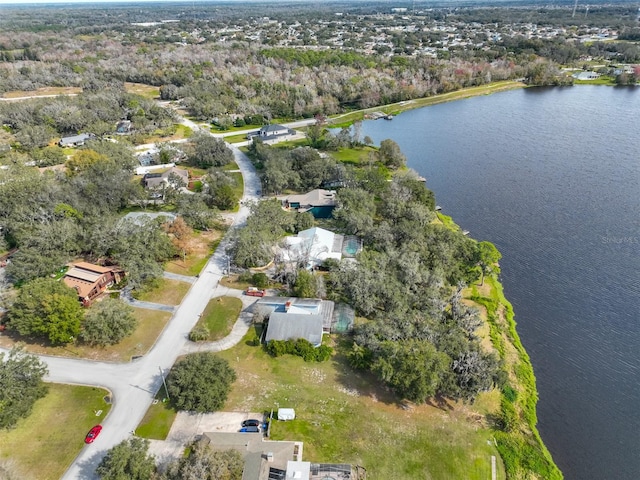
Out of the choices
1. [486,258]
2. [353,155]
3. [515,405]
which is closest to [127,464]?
[515,405]

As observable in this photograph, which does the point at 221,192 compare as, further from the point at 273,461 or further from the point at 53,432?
the point at 273,461

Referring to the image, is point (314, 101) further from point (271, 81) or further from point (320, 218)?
point (320, 218)

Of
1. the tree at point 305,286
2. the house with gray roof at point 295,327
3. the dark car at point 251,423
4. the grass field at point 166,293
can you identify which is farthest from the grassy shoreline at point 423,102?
the dark car at point 251,423

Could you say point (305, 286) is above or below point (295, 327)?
above

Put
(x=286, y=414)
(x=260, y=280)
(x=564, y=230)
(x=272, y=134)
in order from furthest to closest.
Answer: (x=272, y=134) < (x=564, y=230) < (x=260, y=280) < (x=286, y=414)

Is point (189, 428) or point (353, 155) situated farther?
point (353, 155)

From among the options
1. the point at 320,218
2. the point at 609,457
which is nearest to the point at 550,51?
the point at 320,218

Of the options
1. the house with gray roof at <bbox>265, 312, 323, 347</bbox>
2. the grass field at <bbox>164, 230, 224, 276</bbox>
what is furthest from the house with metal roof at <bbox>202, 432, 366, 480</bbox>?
Answer: the grass field at <bbox>164, 230, 224, 276</bbox>
